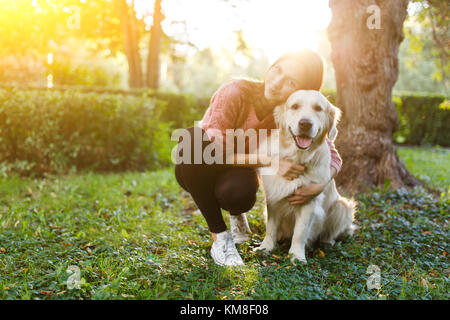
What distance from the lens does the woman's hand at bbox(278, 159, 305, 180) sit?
2.84 meters

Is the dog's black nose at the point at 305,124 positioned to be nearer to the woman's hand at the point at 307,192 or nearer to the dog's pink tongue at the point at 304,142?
the dog's pink tongue at the point at 304,142

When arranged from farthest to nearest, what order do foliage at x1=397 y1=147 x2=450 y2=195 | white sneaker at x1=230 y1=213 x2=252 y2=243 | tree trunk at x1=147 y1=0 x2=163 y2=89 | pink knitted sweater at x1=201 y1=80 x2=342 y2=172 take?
tree trunk at x1=147 y1=0 x2=163 y2=89, foliage at x1=397 y1=147 x2=450 y2=195, white sneaker at x1=230 y1=213 x2=252 y2=243, pink knitted sweater at x1=201 y1=80 x2=342 y2=172

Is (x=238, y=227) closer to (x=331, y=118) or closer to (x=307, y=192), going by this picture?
(x=307, y=192)

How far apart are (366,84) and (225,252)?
Answer: 282cm

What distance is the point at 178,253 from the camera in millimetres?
2787

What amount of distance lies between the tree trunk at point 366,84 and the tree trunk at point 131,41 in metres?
7.82

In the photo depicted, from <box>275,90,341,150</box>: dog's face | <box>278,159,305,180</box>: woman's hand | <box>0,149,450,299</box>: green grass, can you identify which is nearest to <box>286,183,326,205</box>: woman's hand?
<box>278,159,305,180</box>: woman's hand

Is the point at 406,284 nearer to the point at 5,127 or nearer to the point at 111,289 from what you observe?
the point at 111,289

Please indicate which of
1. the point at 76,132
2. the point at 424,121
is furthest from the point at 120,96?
the point at 424,121

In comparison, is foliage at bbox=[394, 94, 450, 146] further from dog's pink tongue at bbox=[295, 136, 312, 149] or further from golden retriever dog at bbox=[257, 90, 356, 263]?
dog's pink tongue at bbox=[295, 136, 312, 149]

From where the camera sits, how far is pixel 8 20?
7.13m

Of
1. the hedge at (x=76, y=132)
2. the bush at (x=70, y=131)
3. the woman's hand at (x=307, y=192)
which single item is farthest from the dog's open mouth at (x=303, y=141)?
the bush at (x=70, y=131)

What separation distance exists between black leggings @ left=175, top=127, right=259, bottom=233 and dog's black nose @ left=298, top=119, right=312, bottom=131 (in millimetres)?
570

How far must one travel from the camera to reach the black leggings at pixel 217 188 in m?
2.81
